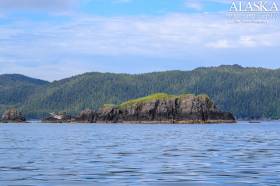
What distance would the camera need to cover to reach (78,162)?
1922 inches

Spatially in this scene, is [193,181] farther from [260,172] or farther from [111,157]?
[111,157]

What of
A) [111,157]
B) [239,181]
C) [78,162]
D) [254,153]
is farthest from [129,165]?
[254,153]

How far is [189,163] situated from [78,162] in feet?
29.0

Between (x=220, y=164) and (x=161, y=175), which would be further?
(x=220, y=164)

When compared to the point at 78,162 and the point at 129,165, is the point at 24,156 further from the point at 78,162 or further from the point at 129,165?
the point at 129,165

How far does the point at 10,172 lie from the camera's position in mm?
40875

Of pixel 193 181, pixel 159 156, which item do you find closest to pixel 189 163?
pixel 159 156

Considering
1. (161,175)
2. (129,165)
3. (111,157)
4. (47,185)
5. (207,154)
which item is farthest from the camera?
(207,154)

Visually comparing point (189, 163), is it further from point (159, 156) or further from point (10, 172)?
point (10, 172)

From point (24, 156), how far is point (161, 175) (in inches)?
781

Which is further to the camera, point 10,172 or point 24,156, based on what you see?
point 24,156

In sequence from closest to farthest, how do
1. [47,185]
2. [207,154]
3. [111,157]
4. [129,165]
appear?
[47,185] → [129,165] → [111,157] → [207,154]

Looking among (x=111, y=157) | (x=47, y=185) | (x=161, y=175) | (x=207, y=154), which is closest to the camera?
(x=47, y=185)

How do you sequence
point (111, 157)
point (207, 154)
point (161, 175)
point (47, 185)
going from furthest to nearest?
point (207, 154) → point (111, 157) → point (161, 175) → point (47, 185)
